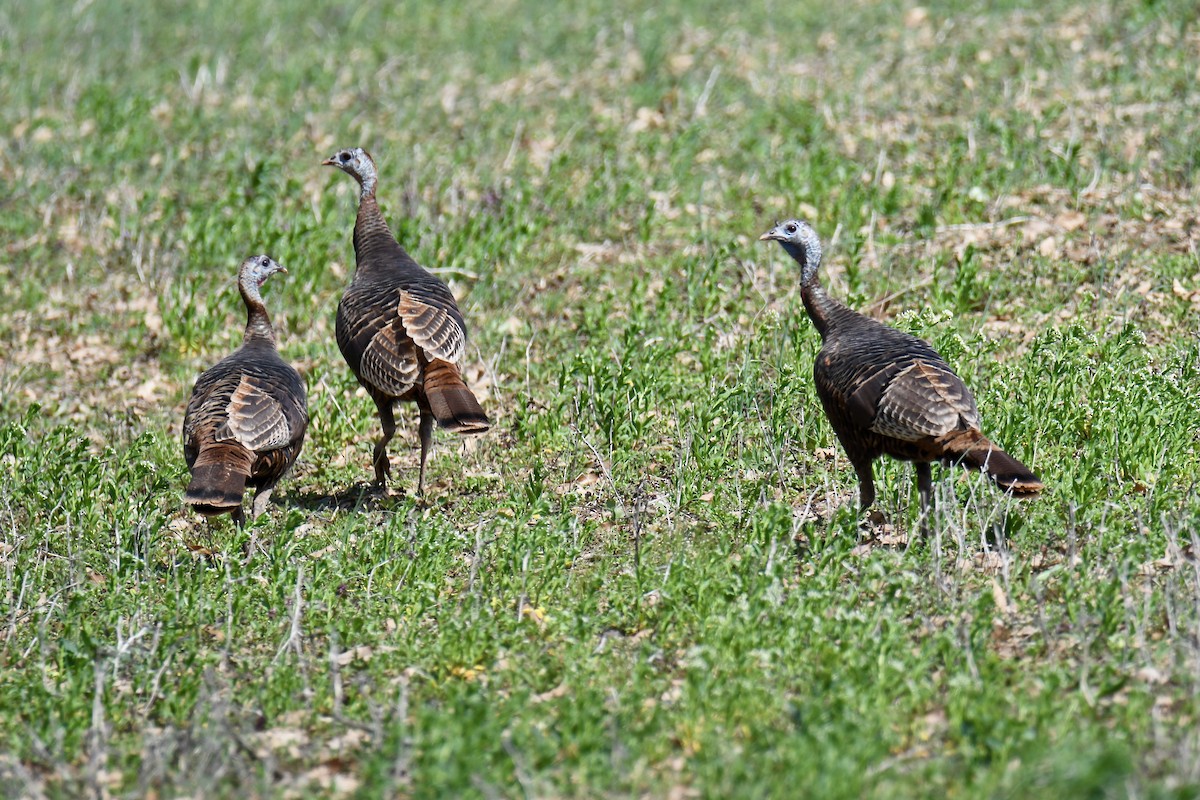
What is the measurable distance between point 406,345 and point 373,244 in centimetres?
137

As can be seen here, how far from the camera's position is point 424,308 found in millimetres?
7430

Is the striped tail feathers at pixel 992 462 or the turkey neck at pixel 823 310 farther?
→ the turkey neck at pixel 823 310

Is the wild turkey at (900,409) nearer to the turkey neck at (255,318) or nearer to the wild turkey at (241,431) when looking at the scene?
the wild turkey at (241,431)

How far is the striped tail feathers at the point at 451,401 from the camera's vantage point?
674cm

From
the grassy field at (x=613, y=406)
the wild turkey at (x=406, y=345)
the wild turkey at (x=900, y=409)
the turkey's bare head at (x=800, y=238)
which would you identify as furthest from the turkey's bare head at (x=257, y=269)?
the wild turkey at (x=900, y=409)

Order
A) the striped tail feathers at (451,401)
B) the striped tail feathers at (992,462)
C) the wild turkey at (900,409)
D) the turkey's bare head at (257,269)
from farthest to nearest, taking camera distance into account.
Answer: the turkey's bare head at (257,269), the striped tail feathers at (451,401), the wild turkey at (900,409), the striped tail feathers at (992,462)

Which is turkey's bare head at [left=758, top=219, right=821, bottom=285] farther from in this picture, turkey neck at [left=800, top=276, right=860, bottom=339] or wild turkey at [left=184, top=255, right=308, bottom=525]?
wild turkey at [left=184, top=255, right=308, bottom=525]

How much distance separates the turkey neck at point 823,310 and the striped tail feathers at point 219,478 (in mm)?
3124

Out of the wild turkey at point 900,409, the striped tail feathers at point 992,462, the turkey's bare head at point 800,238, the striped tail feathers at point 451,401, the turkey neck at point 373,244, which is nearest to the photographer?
the striped tail feathers at point 992,462

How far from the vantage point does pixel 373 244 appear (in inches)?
328

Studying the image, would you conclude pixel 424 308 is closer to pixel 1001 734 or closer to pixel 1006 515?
pixel 1006 515

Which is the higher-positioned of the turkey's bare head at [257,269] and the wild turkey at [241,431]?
the turkey's bare head at [257,269]

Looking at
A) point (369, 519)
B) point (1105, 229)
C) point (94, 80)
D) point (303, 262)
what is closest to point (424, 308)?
point (369, 519)

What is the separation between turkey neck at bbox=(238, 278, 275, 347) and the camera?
8023 mm
